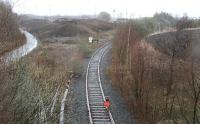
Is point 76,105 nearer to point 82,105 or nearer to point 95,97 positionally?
point 82,105

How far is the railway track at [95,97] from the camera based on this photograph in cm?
1723

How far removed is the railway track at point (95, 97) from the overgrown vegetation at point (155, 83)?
1.25 meters

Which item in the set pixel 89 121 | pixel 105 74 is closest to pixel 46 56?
pixel 105 74

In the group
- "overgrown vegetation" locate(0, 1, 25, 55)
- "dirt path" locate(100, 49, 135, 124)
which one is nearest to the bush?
"dirt path" locate(100, 49, 135, 124)

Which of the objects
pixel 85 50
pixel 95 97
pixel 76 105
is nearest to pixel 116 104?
pixel 95 97

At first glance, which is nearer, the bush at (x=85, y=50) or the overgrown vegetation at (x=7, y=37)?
the overgrown vegetation at (x=7, y=37)

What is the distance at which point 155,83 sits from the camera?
24719mm

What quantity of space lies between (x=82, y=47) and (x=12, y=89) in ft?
98.1

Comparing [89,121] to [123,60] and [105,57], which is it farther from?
[105,57]

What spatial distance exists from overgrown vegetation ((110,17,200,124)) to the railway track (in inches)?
49.3

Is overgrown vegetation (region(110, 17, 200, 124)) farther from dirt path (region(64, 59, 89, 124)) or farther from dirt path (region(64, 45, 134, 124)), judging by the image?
dirt path (region(64, 59, 89, 124))

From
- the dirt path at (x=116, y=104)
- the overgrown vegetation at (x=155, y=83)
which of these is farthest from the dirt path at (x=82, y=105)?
the overgrown vegetation at (x=155, y=83)

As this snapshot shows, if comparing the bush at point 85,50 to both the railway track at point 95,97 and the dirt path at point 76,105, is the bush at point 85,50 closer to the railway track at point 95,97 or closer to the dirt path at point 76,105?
the railway track at point 95,97

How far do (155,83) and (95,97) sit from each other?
16.9ft
